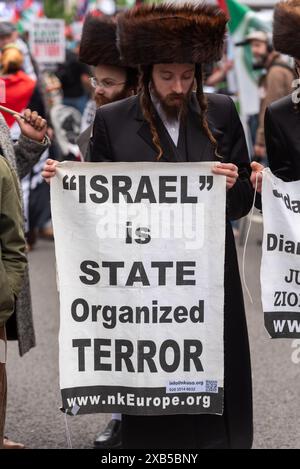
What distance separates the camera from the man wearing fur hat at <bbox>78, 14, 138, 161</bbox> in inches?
215

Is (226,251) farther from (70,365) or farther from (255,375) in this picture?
(255,375)

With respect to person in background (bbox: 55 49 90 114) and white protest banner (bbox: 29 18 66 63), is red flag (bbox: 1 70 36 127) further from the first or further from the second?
Answer: white protest banner (bbox: 29 18 66 63)

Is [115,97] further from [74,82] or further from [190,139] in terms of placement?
[74,82]

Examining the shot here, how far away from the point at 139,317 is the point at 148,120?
2.44ft

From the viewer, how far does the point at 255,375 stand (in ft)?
23.0

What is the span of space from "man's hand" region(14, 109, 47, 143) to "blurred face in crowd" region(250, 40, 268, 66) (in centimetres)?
728

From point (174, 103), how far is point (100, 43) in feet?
4.16

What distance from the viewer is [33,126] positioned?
4.99 meters

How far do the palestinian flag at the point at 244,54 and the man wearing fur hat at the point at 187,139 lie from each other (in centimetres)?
800

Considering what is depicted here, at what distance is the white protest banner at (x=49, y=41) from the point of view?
15.7m

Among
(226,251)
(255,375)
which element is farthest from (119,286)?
(255,375)

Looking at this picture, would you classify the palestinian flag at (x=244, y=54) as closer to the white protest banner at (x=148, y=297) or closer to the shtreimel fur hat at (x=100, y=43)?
the shtreimel fur hat at (x=100, y=43)

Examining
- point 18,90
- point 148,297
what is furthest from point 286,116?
point 18,90

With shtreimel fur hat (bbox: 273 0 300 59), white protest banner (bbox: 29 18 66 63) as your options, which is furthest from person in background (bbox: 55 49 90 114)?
shtreimel fur hat (bbox: 273 0 300 59)
